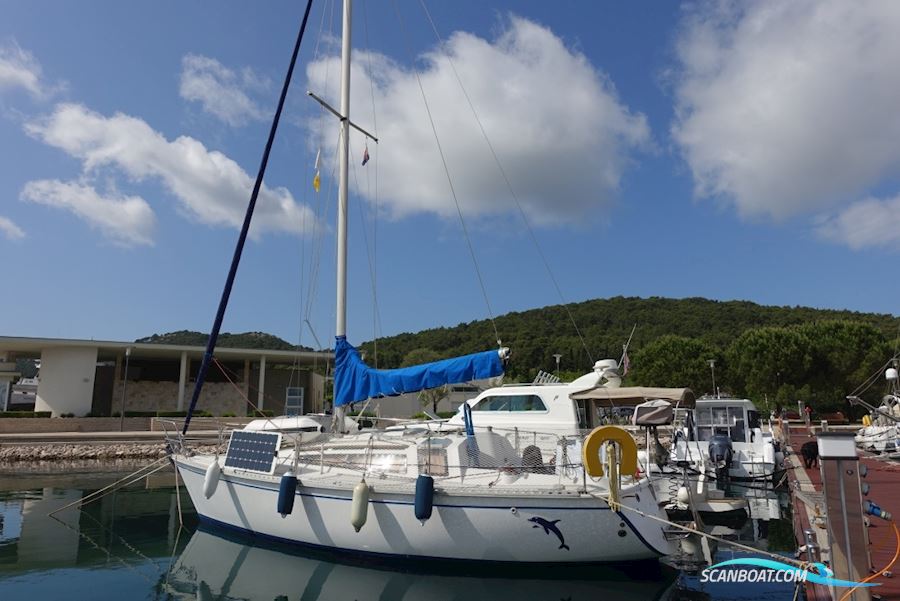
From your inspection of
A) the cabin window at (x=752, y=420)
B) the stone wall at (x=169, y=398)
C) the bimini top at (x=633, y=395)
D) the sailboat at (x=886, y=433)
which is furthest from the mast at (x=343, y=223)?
the stone wall at (x=169, y=398)

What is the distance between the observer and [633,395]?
422 inches

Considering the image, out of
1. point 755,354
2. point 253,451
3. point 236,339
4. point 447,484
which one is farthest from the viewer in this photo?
point 236,339

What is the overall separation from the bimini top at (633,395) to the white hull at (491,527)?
268 cm

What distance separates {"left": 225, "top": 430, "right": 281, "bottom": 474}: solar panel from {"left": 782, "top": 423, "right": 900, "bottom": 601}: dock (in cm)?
764

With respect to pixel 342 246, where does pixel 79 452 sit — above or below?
below

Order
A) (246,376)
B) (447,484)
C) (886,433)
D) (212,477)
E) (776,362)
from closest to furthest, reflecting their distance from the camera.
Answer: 1. (447,484)
2. (212,477)
3. (886,433)
4. (246,376)
5. (776,362)

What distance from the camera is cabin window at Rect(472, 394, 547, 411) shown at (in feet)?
36.0

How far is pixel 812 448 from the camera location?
693 inches

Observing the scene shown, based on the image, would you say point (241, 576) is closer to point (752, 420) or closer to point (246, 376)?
point (752, 420)

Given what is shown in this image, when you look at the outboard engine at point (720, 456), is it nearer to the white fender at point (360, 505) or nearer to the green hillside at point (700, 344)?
the green hillside at point (700, 344)

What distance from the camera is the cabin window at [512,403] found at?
1098cm

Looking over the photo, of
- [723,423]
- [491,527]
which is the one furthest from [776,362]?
[491,527]

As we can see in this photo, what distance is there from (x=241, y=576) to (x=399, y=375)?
4.00 metres

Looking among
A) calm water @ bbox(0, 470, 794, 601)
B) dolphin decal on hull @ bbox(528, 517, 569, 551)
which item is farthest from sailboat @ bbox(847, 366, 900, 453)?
dolphin decal on hull @ bbox(528, 517, 569, 551)
